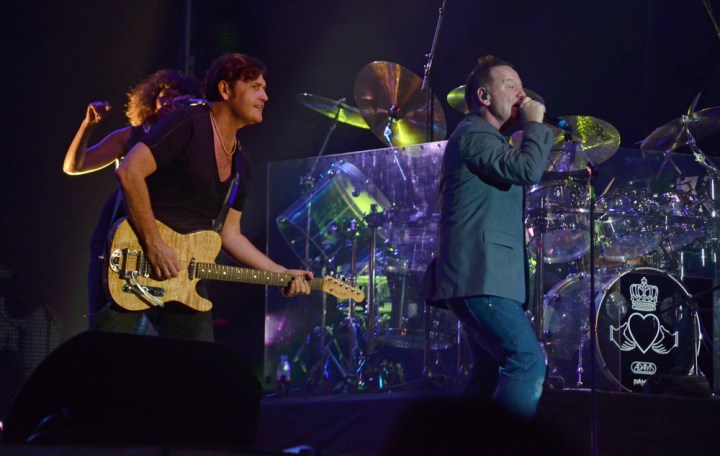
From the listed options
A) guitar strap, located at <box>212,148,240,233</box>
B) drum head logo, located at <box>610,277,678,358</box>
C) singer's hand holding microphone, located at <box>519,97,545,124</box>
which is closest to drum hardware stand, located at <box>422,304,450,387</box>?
drum head logo, located at <box>610,277,678,358</box>

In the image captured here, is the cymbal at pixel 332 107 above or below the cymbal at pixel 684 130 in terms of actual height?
above

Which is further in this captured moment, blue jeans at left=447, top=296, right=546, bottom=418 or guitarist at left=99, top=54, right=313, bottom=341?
guitarist at left=99, top=54, right=313, bottom=341

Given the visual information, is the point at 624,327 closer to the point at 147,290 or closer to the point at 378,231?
the point at 378,231

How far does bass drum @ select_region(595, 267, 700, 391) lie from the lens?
7.18 metres

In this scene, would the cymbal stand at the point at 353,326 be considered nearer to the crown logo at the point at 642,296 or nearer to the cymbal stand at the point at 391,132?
the cymbal stand at the point at 391,132

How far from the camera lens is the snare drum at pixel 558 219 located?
22.9ft

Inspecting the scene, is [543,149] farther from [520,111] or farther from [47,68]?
[47,68]

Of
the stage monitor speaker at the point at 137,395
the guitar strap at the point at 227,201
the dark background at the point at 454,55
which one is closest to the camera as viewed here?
the stage monitor speaker at the point at 137,395

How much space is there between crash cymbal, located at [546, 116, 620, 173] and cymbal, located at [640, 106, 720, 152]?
43 cm

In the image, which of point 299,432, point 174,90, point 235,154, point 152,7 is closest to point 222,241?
point 235,154

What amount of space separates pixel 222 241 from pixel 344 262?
376 centimetres

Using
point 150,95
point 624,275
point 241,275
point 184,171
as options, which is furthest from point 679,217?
point 184,171

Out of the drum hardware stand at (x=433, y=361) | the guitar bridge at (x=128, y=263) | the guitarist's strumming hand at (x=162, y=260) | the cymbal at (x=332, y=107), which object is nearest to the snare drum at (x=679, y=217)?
the drum hardware stand at (x=433, y=361)

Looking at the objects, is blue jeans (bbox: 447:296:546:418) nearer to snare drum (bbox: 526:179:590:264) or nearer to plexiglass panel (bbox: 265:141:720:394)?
plexiglass panel (bbox: 265:141:720:394)
